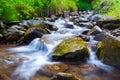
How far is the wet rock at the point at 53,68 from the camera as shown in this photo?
6369 mm

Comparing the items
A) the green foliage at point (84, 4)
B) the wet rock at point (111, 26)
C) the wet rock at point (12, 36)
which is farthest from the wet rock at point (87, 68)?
the green foliage at point (84, 4)

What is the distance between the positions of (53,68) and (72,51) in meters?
0.95

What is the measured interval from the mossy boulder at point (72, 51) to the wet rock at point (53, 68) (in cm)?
46

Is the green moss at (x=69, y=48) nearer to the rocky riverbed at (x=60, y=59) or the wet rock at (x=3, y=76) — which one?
the rocky riverbed at (x=60, y=59)

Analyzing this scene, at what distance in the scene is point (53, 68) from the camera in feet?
22.0

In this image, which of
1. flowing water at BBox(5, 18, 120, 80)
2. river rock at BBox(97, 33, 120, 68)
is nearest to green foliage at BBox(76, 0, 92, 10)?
flowing water at BBox(5, 18, 120, 80)

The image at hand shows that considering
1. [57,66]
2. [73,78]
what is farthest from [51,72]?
[73,78]

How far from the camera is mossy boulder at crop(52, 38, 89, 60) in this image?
24.1 feet

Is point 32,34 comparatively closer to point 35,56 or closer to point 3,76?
point 35,56

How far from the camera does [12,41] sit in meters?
9.88

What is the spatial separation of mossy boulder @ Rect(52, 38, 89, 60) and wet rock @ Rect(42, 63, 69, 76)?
46 centimetres

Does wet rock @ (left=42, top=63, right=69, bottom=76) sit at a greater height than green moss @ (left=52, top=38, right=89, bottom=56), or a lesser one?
lesser

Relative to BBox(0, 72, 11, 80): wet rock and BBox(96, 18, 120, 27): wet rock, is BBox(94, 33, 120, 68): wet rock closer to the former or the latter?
BBox(0, 72, 11, 80): wet rock

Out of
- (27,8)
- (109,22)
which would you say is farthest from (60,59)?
(27,8)
